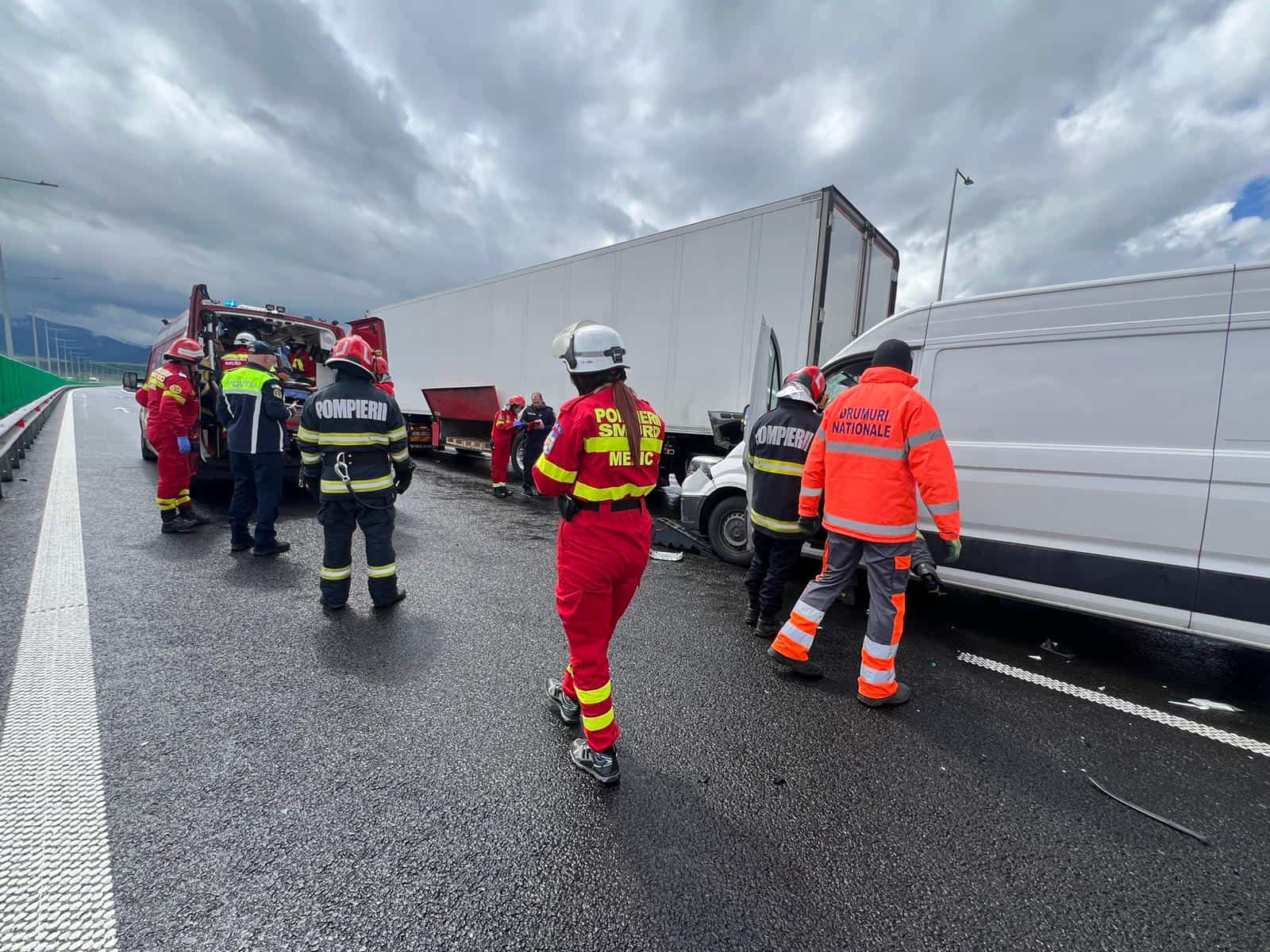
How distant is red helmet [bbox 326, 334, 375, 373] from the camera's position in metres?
3.50

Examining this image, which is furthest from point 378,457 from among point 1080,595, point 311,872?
point 1080,595

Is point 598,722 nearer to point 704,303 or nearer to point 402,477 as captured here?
point 402,477

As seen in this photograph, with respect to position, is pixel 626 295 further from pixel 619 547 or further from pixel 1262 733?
pixel 1262 733

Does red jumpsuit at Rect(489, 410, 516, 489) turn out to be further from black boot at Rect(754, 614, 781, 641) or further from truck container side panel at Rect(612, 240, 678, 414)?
black boot at Rect(754, 614, 781, 641)

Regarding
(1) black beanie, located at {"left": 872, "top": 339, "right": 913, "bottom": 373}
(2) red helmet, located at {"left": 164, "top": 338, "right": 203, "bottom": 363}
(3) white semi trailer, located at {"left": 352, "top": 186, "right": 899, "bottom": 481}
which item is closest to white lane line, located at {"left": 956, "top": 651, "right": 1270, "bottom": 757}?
(1) black beanie, located at {"left": 872, "top": 339, "right": 913, "bottom": 373}

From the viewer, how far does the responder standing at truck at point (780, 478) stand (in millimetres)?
3480

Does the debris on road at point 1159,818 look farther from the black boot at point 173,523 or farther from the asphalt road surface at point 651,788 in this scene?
the black boot at point 173,523

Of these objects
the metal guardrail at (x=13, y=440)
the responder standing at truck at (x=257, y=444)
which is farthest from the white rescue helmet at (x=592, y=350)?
the metal guardrail at (x=13, y=440)

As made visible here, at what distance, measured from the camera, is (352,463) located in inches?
140

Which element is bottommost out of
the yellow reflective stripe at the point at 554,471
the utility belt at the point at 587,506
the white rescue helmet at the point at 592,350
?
the utility belt at the point at 587,506

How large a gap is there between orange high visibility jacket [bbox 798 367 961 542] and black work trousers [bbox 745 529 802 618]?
1.84 ft

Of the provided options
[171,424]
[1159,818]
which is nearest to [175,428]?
[171,424]

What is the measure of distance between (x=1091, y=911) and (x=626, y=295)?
7.25m

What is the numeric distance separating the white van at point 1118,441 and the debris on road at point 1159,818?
1.30 meters
